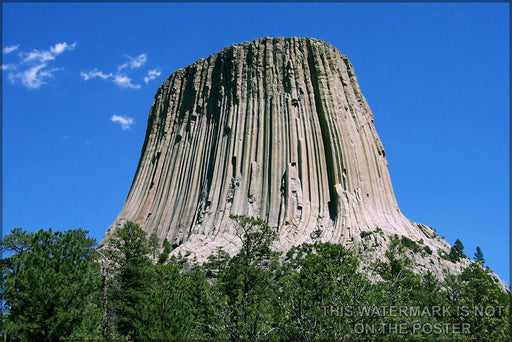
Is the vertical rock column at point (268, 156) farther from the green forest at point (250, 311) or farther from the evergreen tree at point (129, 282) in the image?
the green forest at point (250, 311)

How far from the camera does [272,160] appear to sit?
6150 centimetres

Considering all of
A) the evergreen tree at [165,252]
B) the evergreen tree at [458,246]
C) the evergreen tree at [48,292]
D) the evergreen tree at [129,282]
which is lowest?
the evergreen tree at [48,292]

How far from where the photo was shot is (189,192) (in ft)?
214

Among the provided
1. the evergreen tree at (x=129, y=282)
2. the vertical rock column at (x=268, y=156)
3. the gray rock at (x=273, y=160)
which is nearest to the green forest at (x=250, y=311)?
the evergreen tree at (x=129, y=282)

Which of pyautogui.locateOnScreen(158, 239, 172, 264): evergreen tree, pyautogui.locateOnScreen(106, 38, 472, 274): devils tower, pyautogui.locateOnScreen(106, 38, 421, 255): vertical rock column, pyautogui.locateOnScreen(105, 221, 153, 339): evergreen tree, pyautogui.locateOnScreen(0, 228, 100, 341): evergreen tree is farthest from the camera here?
pyautogui.locateOnScreen(106, 38, 421, 255): vertical rock column

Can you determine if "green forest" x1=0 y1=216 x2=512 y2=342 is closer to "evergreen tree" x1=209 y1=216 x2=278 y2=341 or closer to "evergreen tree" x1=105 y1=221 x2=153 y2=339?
"evergreen tree" x1=209 y1=216 x2=278 y2=341

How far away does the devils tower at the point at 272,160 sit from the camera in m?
57.6

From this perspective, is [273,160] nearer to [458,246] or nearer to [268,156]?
[268,156]

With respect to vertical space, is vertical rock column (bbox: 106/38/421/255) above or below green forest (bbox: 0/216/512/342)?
above

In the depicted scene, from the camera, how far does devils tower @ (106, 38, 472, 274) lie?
5762cm

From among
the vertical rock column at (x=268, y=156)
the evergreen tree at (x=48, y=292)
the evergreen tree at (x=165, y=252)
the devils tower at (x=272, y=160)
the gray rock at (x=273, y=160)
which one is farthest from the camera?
the vertical rock column at (x=268, y=156)

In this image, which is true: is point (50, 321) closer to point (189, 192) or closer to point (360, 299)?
point (360, 299)

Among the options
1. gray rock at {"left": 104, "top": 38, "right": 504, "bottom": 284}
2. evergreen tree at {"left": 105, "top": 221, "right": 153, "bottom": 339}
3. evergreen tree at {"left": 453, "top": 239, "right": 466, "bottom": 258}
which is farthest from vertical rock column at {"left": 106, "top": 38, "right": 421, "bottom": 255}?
evergreen tree at {"left": 105, "top": 221, "right": 153, "bottom": 339}

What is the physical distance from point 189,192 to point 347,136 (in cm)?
1797
